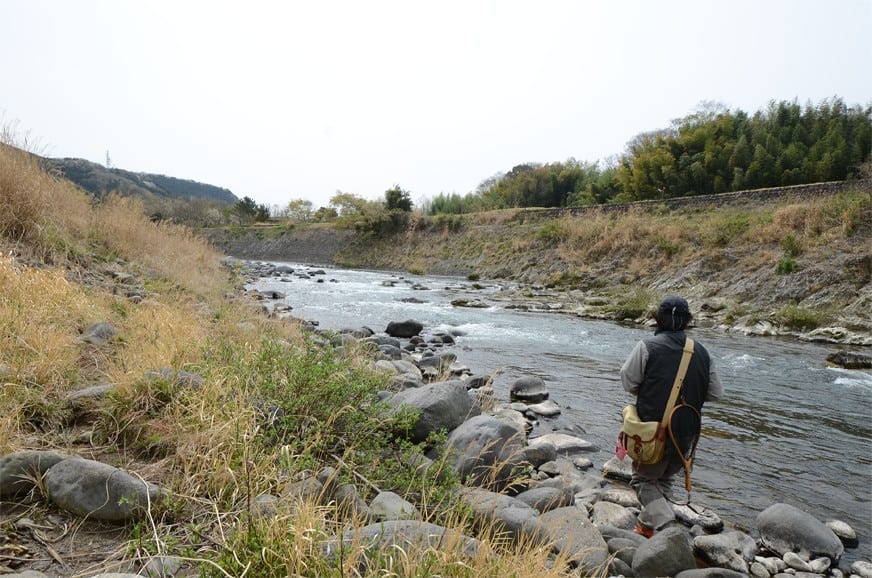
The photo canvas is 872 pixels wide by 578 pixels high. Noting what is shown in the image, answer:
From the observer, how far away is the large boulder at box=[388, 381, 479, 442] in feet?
13.6

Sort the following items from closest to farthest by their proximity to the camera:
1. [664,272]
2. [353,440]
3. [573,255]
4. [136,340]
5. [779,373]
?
1. [353,440]
2. [136,340]
3. [779,373]
4. [664,272]
5. [573,255]

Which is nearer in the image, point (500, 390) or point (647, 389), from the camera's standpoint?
point (647, 389)

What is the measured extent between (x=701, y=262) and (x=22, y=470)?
19174mm

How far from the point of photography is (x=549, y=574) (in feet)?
6.49

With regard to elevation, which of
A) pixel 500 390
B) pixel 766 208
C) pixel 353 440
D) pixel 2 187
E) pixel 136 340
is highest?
pixel 766 208

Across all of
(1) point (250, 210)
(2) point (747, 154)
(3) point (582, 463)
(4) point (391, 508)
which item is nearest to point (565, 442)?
(3) point (582, 463)

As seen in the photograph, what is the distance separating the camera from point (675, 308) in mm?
3752

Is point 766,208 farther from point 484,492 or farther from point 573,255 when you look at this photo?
point 484,492

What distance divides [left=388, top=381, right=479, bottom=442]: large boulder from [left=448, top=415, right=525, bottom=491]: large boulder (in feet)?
0.58

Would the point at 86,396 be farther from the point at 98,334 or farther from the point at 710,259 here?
the point at 710,259

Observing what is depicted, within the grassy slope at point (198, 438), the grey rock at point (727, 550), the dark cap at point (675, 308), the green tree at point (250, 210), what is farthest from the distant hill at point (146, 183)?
the grey rock at point (727, 550)

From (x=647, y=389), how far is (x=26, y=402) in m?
4.24

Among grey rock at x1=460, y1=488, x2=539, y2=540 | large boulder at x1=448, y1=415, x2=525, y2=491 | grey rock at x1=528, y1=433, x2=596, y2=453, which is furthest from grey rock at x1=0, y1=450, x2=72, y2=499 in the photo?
grey rock at x1=528, y1=433, x2=596, y2=453

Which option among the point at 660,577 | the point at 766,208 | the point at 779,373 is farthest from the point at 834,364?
the point at 766,208
